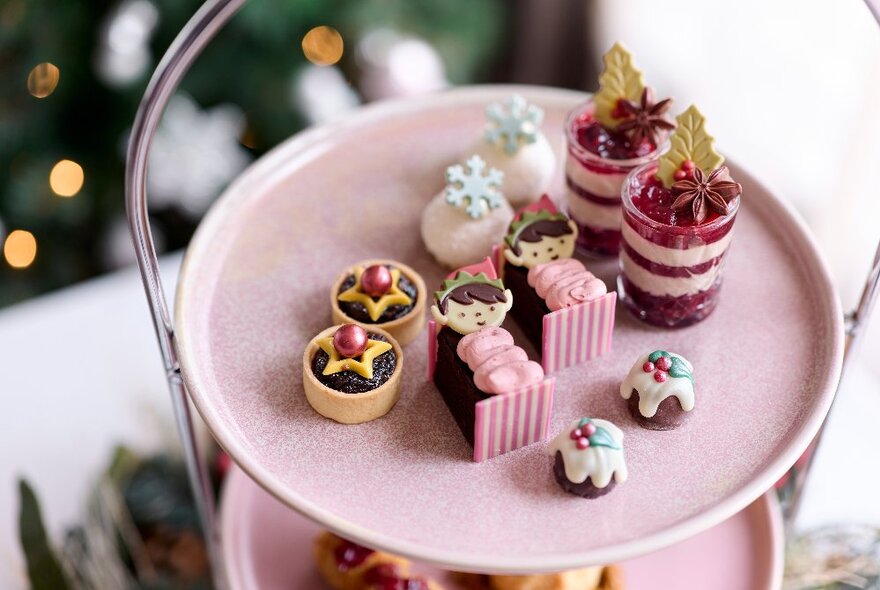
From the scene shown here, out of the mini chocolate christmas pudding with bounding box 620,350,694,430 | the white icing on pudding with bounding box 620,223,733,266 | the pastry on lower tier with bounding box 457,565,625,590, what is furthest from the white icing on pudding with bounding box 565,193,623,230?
the pastry on lower tier with bounding box 457,565,625,590

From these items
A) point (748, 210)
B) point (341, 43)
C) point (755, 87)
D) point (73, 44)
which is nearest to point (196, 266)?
point (748, 210)

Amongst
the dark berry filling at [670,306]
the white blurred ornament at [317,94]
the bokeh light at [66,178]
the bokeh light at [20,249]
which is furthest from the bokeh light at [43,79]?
the dark berry filling at [670,306]

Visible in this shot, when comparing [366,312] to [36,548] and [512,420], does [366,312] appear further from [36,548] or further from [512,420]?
[36,548]

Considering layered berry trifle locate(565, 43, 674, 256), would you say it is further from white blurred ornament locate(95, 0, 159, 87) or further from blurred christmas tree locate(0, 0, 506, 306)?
white blurred ornament locate(95, 0, 159, 87)

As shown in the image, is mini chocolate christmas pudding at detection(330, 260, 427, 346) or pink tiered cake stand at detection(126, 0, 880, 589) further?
mini chocolate christmas pudding at detection(330, 260, 427, 346)

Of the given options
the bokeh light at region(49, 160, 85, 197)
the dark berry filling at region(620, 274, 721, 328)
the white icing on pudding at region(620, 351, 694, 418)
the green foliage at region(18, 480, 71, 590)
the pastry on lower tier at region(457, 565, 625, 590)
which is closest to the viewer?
the white icing on pudding at region(620, 351, 694, 418)

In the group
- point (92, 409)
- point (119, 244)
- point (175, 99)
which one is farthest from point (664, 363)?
point (119, 244)
